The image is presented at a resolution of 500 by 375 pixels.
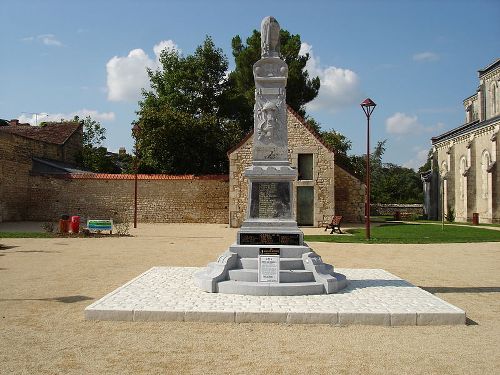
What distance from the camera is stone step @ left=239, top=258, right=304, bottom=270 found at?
7.21m

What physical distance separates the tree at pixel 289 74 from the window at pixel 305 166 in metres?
9.55

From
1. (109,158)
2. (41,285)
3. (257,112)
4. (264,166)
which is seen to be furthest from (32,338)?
(109,158)

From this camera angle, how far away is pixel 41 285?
7.80 m

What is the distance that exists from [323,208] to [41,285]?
17.5m

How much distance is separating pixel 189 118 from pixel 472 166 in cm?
2026

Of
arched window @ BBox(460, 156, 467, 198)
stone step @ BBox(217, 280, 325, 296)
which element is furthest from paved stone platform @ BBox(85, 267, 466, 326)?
arched window @ BBox(460, 156, 467, 198)

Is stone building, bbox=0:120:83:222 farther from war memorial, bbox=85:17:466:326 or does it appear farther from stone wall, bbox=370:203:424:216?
stone wall, bbox=370:203:424:216

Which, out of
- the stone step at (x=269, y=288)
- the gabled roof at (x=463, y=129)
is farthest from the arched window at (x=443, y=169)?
the stone step at (x=269, y=288)

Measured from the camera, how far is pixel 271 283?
6.82 meters

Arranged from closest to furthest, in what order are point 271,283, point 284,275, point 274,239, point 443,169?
point 271,283
point 284,275
point 274,239
point 443,169

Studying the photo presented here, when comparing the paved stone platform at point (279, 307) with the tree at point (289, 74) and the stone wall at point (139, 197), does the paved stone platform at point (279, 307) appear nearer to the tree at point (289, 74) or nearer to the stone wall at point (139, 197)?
the stone wall at point (139, 197)

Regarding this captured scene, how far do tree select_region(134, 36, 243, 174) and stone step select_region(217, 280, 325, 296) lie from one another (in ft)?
76.2

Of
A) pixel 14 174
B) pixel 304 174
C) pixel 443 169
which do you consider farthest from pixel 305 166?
pixel 443 169

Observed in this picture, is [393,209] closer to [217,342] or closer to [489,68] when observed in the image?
[489,68]
